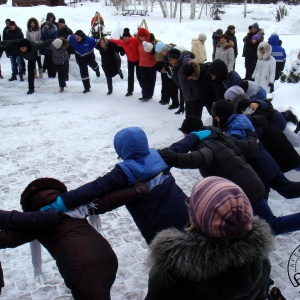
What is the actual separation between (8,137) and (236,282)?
6478mm

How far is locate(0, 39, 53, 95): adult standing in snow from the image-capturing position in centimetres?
964

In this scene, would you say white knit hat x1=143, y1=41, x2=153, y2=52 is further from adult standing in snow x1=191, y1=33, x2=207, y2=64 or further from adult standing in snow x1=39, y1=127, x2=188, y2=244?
adult standing in snow x1=39, y1=127, x2=188, y2=244

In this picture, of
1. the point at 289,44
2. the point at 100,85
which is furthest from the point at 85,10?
the point at 100,85

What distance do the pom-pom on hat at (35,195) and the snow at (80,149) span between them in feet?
3.71

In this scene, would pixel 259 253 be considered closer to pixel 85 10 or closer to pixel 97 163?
pixel 97 163

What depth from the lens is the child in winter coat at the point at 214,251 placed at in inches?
67.3

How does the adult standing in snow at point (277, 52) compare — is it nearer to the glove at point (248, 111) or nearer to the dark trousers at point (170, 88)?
the dark trousers at point (170, 88)

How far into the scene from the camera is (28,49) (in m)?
9.64

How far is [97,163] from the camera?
6230 mm

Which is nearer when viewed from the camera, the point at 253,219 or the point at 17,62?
the point at 253,219

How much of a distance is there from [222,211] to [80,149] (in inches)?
209

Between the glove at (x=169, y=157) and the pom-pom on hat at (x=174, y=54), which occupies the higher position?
the pom-pom on hat at (x=174, y=54)

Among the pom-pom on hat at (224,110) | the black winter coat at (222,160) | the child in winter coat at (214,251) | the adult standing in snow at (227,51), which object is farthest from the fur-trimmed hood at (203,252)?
the adult standing in snow at (227,51)

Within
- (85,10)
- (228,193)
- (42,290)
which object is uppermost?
(85,10)
